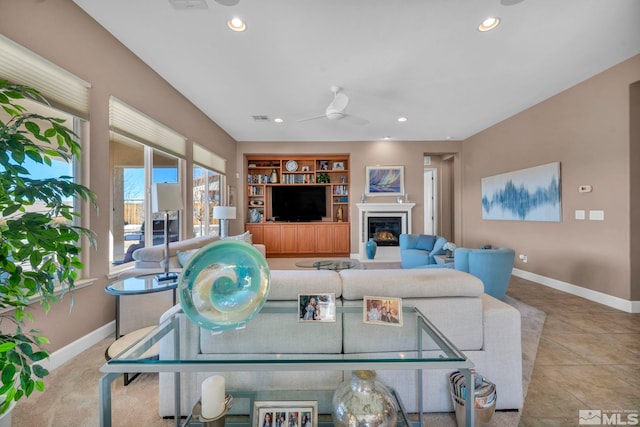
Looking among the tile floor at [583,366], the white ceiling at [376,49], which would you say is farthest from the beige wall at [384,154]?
the tile floor at [583,366]

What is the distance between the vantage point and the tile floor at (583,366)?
1.55 m

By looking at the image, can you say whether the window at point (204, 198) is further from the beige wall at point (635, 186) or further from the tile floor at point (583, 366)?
the beige wall at point (635, 186)

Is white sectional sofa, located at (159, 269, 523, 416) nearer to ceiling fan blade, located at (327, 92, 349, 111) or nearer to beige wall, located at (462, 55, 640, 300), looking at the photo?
ceiling fan blade, located at (327, 92, 349, 111)

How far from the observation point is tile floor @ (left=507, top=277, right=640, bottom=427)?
1547mm

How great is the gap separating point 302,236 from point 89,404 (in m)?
4.84

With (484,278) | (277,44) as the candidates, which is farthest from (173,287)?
(484,278)

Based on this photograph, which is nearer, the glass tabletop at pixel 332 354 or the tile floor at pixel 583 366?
the glass tabletop at pixel 332 354

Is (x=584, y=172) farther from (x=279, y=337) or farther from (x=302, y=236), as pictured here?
(x=302, y=236)

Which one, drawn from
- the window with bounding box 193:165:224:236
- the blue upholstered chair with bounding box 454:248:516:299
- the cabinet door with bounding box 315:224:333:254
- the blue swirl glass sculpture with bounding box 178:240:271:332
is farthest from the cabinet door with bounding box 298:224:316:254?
the blue swirl glass sculpture with bounding box 178:240:271:332

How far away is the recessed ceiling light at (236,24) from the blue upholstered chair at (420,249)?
3.54 m

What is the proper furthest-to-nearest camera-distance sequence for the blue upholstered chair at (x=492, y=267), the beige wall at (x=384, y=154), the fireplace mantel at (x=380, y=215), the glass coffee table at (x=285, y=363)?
the beige wall at (x=384, y=154) → the fireplace mantel at (x=380, y=215) → the blue upholstered chair at (x=492, y=267) → the glass coffee table at (x=285, y=363)

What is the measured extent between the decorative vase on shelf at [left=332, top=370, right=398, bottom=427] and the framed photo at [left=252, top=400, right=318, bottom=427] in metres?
0.15

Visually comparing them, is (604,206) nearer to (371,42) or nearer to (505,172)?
(505,172)

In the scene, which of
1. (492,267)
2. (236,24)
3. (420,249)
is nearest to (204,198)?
(236,24)
